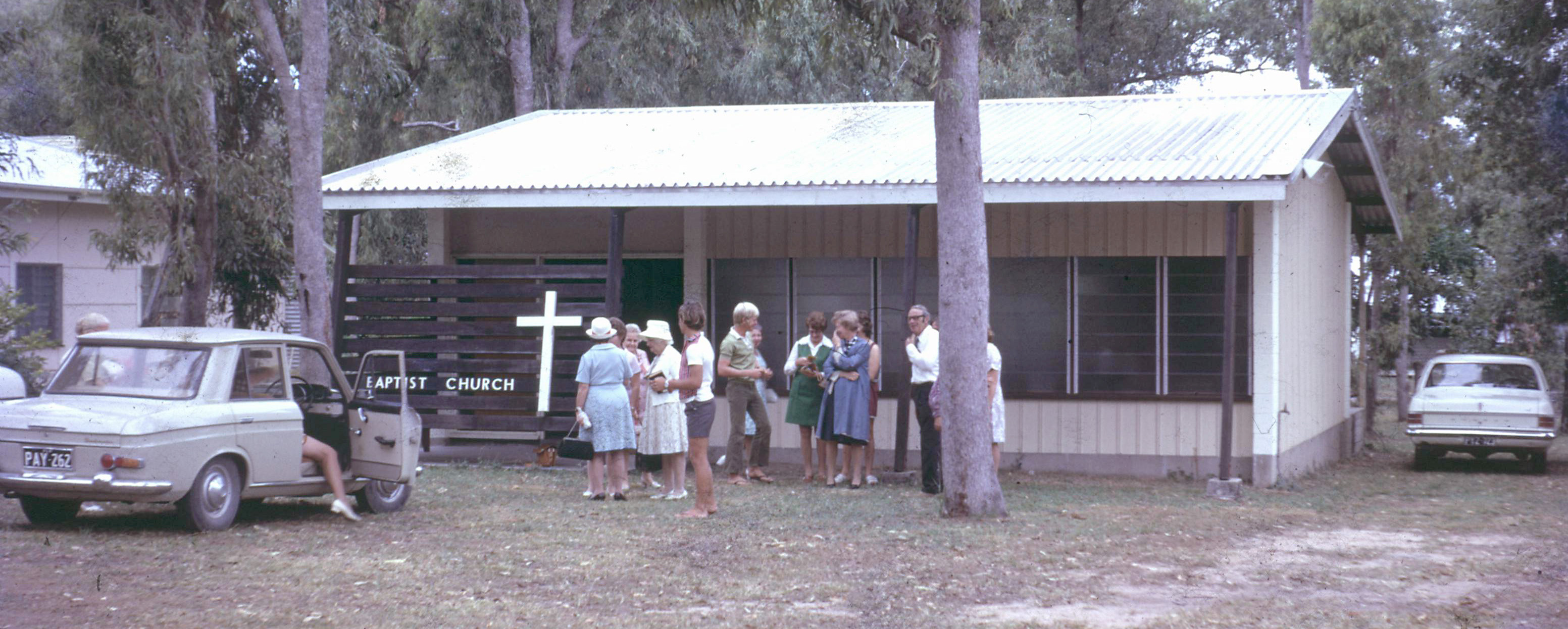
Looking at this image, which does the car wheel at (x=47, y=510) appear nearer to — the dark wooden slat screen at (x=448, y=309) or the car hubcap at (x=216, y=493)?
the car hubcap at (x=216, y=493)

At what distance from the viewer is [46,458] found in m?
8.40

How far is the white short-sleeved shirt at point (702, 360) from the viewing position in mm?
10891

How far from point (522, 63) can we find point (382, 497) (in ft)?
51.2

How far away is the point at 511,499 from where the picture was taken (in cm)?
1128

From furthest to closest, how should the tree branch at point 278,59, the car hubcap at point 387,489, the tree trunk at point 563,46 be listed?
the tree trunk at point 563,46 < the tree branch at point 278,59 < the car hubcap at point 387,489

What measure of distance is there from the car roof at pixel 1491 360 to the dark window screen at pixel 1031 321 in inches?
234

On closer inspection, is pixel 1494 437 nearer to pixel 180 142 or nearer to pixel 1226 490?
pixel 1226 490

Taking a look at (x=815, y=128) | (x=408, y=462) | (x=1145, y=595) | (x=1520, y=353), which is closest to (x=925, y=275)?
(x=815, y=128)

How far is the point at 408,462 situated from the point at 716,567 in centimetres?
282

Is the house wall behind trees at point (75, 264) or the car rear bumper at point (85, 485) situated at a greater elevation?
the house wall behind trees at point (75, 264)

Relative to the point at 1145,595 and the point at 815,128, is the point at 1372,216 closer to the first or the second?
the point at 815,128

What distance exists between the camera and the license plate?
8.37 meters

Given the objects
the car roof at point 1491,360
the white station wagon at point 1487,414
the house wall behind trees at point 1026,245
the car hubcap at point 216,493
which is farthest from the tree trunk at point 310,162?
the car roof at point 1491,360

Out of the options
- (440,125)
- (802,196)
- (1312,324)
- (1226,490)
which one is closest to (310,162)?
(802,196)
